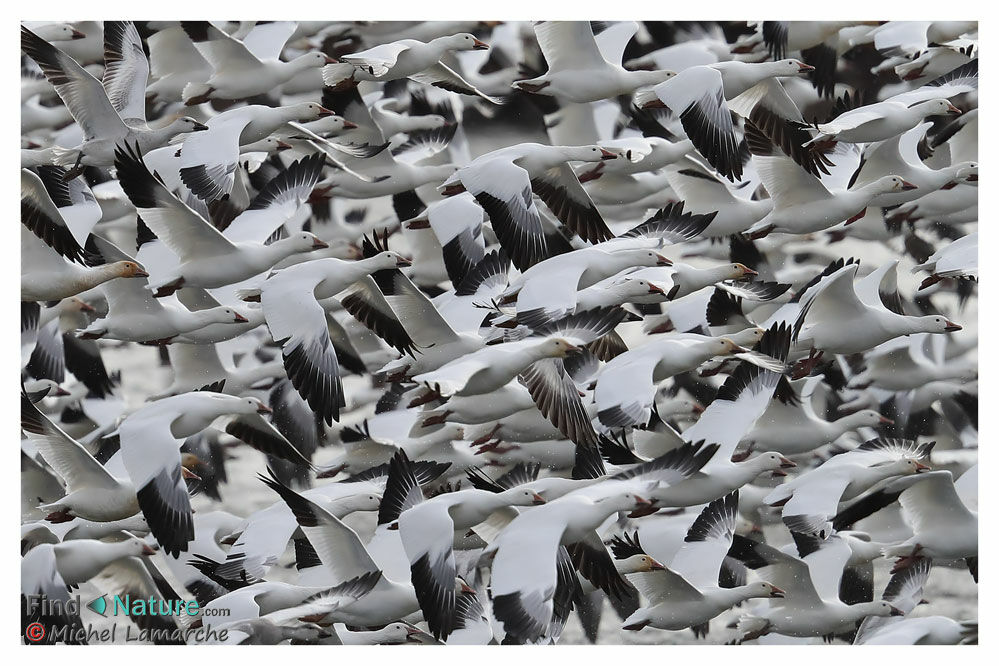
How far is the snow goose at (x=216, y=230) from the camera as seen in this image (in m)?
7.07

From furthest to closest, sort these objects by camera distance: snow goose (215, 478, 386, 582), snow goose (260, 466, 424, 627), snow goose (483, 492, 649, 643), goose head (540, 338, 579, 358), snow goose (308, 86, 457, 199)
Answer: snow goose (308, 86, 457, 199) < snow goose (215, 478, 386, 582) < snow goose (260, 466, 424, 627) < goose head (540, 338, 579, 358) < snow goose (483, 492, 649, 643)

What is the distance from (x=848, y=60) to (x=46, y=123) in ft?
11.6

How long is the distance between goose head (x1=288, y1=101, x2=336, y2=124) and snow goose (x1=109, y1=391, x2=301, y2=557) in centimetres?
125

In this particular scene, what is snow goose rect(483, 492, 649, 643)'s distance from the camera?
670 centimetres

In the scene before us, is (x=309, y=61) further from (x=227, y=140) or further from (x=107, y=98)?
(x=107, y=98)

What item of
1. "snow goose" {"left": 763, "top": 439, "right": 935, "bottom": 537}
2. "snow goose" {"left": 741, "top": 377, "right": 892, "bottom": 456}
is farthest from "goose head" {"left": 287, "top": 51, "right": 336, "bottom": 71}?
"snow goose" {"left": 763, "top": 439, "right": 935, "bottom": 537}

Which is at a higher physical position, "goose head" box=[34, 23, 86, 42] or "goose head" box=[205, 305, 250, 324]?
"goose head" box=[34, 23, 86, 42]

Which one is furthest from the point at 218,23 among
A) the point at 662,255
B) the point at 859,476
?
the point at 859,476

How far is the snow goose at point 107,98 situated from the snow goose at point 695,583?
2.77 m

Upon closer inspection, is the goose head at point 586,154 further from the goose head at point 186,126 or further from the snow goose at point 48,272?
the snow goose at point 48,272

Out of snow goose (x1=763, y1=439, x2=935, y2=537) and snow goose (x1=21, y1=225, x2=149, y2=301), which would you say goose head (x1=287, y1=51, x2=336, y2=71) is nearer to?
snow goose (x1=21, y1=225, x2=149, y2=301)

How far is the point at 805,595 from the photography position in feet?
23.7

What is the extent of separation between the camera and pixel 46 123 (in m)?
7.30

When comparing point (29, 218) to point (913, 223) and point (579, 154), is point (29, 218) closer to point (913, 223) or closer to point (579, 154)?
point (579, 154)
